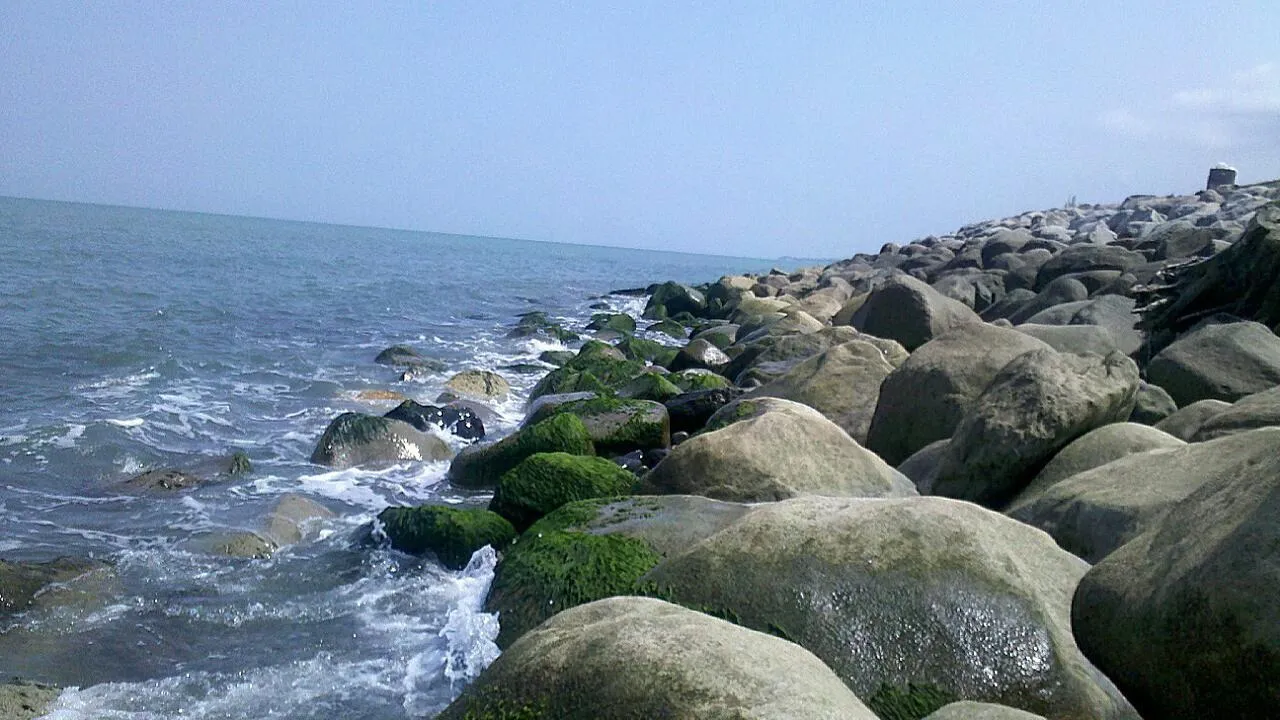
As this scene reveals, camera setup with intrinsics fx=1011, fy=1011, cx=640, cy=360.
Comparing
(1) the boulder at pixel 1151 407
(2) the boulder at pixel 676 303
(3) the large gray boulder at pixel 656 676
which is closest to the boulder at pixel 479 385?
(1) the boulder at pixel 1151 407

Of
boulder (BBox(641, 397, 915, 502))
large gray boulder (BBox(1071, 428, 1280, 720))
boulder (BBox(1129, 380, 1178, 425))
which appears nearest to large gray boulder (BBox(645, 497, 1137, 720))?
large gray boulder (BBox(1071, 428, 1280, 720))

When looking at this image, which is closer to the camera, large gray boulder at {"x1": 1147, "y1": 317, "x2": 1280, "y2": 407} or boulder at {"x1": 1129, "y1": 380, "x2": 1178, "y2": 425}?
boulder at {"x1": 1129, "y1": 380, "x2": 1178, "y2": 425}

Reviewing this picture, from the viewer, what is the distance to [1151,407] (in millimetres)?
6855

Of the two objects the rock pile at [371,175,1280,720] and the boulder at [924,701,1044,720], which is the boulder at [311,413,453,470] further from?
the boulder at [924,701,1044,720]

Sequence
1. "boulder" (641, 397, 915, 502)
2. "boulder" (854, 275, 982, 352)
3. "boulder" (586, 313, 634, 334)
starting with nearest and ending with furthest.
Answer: "boulder" (641, 397, 915, 502)
"boulder" (854, 275, 982, 352)
"boulder" (586, 313, 634, 334)

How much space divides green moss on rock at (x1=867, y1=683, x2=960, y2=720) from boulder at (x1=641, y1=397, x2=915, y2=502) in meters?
2.45

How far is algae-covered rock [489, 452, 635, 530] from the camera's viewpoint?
754cm

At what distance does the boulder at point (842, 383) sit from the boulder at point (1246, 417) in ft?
10.7

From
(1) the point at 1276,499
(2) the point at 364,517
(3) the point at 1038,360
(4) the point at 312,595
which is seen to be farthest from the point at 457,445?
(1) the point at 1276,499

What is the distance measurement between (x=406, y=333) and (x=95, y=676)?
19160mm

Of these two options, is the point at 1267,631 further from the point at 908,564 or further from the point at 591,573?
the point at 591,573

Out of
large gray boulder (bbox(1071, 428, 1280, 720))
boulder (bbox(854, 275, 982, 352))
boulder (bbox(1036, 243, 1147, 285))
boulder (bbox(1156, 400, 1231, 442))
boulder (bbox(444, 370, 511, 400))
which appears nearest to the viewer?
large gray boulder (bbox(1071, 428, 1280, 720))

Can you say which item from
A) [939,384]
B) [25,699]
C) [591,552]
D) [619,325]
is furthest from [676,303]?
[25,699]

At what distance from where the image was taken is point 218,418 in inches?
516
